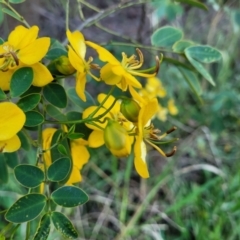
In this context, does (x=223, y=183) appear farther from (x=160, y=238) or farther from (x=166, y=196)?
(x=160, y=238)

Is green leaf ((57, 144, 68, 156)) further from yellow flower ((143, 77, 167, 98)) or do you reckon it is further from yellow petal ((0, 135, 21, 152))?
yellow flower ((143, 77, 167, 98))

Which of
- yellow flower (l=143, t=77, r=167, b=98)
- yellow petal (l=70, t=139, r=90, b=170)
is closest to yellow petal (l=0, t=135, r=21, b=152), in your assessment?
yellow petal (l=70, t=139, r=90, b=170)

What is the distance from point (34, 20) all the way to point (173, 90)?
31.7 inches

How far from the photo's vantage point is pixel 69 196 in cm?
59

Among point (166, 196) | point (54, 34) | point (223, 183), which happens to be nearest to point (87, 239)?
point (166, 196)

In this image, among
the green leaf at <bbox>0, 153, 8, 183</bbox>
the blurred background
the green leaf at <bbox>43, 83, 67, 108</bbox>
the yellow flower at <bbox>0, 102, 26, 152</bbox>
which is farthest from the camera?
the blurred background

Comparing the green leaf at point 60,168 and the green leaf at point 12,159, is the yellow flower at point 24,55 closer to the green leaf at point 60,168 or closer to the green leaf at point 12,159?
the green leaf at point 60,168

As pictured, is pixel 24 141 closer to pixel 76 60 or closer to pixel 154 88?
pixel 76 60

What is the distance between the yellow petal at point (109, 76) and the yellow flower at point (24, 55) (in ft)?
0.22

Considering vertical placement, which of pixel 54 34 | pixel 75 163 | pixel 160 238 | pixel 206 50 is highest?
pixel 206 50

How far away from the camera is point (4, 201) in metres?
→ 1.70

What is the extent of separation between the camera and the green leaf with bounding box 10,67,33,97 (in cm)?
57

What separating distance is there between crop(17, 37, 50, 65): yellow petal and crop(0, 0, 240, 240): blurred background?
97 centimetres

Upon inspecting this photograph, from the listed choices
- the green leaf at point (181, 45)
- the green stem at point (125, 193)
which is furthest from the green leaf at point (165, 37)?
the green stem at point (125, 193)
